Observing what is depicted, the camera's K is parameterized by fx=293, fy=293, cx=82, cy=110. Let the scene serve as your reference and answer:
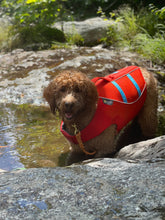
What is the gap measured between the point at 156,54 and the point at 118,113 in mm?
3946

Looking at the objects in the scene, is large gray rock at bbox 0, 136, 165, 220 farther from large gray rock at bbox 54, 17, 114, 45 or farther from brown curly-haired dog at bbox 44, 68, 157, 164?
large gray rock at bbox 54, 17, 114, 45

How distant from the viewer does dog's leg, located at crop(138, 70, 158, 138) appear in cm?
474

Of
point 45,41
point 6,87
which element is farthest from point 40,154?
point 45,41

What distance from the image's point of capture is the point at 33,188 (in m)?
2.12

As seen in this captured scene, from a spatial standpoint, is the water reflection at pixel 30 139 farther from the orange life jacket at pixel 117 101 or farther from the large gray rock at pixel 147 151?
the large gray rock at pixel 147 151

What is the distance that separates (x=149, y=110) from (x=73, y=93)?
156 centimetres

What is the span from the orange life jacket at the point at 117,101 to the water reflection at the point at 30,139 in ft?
1.64

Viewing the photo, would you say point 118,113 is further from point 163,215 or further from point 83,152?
point 163,215

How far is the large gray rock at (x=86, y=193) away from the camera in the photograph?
1.79m

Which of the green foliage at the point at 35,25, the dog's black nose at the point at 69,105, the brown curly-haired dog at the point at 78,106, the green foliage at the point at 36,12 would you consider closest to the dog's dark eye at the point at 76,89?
the brown curly-haired dog at the point at 78,106

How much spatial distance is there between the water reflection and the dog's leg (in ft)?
4.41

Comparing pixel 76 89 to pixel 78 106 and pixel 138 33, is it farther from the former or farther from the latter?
pixel 138 33

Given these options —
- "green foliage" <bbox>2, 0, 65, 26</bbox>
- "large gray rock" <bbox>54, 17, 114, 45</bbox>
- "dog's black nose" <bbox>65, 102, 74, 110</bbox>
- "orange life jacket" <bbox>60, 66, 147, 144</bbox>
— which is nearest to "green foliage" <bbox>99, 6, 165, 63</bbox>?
"large gray rock" <bbox>54, 17, 114, 45</bbox>

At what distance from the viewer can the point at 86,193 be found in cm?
206
